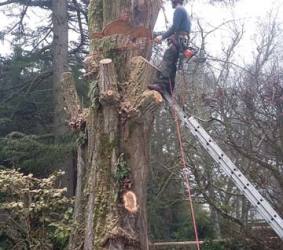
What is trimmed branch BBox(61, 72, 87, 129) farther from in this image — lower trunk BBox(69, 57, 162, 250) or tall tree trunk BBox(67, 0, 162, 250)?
lower trunk BBox(69, 57, 162, 250)

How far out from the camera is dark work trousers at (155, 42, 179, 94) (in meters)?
5.62

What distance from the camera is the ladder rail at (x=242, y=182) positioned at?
4667 millimetres

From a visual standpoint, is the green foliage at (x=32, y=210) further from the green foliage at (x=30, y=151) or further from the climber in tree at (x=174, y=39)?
the green foliage at (x=30, y=151)

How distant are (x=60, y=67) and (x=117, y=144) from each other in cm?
771

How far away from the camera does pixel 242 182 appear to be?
15.9 feet

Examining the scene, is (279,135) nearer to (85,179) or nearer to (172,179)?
(85,179)

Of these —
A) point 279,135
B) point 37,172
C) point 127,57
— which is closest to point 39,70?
point 37,172

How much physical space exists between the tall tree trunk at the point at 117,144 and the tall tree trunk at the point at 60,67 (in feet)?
21.3

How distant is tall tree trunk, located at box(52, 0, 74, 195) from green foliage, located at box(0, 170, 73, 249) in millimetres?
4142

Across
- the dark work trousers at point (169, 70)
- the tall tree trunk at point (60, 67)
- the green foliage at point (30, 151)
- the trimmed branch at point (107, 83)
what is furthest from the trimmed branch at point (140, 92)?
the tall tree trunk at point (60, 67)

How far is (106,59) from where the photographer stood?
5.09 metres

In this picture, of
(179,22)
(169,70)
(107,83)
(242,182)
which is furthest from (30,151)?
(242,182)

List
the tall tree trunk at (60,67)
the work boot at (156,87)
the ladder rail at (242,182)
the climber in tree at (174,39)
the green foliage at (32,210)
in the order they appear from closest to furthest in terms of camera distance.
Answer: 1. the ladder rail at (242,182)
2. the work boot at (156,87)
3. the climber in tree at (174,39)
4. the green foliage at (32,210)
5. the tall tree trunk at (60,67)

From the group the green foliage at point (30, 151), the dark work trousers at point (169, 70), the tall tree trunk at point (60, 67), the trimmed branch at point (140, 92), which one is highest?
the tall tree trunk at point (60, 67)
